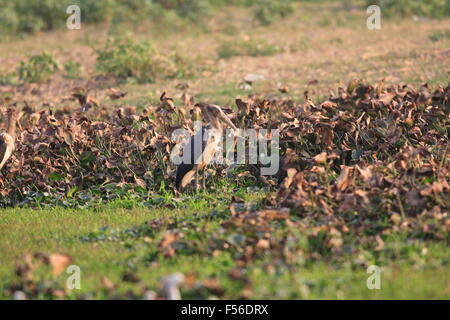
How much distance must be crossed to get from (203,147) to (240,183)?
37.5 inches

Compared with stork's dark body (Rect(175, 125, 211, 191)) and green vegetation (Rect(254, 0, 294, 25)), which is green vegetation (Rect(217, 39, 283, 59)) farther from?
stork's dark body (Rect(175, 125, 211, 191))

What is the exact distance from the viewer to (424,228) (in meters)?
6.02

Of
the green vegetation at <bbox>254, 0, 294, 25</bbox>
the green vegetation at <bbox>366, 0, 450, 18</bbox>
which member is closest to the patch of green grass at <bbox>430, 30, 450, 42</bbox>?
the green vegetation at <bbox>366, 0, 450, 18</bbox>

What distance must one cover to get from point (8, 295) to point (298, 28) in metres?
13.5

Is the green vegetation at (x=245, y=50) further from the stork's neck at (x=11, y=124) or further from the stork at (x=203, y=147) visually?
the stork at (x=203, y=147)

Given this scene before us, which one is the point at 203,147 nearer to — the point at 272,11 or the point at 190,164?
the point at 190,164

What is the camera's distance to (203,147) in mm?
7680

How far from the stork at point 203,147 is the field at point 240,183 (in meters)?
0.25

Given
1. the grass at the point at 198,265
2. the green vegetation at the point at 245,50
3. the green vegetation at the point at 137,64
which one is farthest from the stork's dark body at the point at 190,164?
the green vegetation at the point at 245,50

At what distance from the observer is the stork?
302 inches

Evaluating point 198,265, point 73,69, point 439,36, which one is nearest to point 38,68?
point 73,69

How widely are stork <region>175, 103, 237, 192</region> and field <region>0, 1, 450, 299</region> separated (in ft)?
0.83
